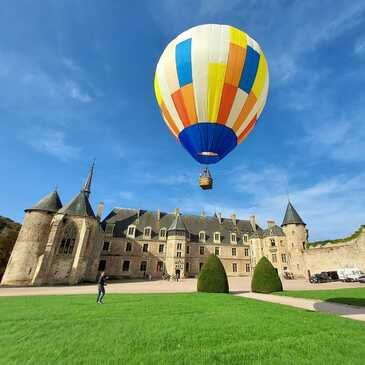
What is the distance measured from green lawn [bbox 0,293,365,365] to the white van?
25.0 metres

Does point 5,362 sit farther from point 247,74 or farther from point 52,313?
point 247,74

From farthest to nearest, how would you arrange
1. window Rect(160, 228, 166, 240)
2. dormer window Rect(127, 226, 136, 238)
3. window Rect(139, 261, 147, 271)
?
window Rect(160, 228, 166, 240) < dormer window Rect(127, 226, 136, 238) < window Rect(139, 261, 147, 271)

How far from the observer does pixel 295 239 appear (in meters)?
33.6

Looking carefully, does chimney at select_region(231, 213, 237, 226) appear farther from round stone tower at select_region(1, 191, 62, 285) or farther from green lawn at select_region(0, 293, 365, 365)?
green lawn at select_region(0, 293, 365, 365)

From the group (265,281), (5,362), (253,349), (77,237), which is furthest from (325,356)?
(77,237)

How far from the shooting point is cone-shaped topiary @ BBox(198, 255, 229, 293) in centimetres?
1485

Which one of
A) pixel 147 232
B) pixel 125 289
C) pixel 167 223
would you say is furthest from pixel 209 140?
Answer: pixel 167 223

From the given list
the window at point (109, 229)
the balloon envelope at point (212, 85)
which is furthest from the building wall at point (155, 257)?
the balloon envelope at point (212, 85)

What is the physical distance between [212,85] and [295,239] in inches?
1293

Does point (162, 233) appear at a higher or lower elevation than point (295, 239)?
higher

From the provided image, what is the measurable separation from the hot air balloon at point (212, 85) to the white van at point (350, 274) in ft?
90.1

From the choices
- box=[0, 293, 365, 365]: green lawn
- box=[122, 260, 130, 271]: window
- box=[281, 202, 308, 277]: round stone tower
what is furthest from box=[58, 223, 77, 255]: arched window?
box=[281, 202, 308, 277]: round stone tower

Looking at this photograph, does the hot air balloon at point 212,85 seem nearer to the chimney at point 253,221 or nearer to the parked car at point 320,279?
the parked car at point 320,279

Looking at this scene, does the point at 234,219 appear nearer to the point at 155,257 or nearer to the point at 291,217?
the point at 291,217
